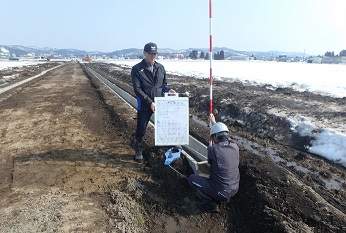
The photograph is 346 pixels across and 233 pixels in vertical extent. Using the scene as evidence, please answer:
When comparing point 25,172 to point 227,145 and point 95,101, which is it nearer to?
point 227,145

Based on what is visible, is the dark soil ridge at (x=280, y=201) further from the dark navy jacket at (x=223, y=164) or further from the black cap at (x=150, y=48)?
the black cap at (x=150, y=48)

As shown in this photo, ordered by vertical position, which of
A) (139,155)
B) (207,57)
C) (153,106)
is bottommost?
(207,57)

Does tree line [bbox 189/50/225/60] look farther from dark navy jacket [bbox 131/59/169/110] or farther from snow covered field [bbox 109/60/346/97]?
Result: dark navy jacket [bbox 131/59/169/110]

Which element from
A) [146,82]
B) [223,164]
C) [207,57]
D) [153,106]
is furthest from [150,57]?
[207,57]

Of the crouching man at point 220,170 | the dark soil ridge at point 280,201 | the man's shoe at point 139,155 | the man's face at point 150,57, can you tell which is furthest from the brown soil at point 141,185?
the man's face at point 150,57

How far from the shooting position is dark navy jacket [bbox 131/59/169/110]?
18.7 ft

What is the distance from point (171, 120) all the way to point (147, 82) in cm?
90

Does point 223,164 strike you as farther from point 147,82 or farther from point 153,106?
point 147,82

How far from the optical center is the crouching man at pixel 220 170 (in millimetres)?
4180

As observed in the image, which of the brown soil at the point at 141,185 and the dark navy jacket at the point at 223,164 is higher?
the dark navy jacket at the point at 223,164

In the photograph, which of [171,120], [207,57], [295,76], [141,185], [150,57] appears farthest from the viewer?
[207,57]

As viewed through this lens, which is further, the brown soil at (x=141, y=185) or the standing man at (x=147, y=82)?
the standing man at (x=147, y=82)

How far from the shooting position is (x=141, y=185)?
5.19 meters

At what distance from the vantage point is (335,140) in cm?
732
